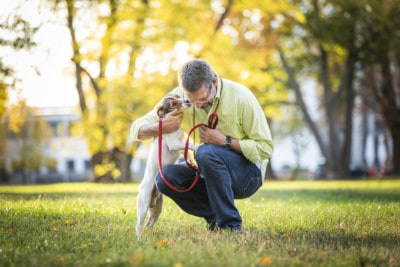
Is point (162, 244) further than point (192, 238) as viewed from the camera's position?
No

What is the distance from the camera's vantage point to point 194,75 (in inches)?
189

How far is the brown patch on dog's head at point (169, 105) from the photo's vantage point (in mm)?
5133

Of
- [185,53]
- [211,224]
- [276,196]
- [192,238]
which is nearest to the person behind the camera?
[192,238]

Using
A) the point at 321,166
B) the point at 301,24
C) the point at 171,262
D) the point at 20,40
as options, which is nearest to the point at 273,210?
the point at 171,262

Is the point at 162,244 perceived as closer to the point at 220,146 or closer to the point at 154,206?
the point at 154,206

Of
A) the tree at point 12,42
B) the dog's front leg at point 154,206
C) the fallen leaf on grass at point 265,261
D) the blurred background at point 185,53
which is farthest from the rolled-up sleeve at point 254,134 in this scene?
the blurred background at point 185,53

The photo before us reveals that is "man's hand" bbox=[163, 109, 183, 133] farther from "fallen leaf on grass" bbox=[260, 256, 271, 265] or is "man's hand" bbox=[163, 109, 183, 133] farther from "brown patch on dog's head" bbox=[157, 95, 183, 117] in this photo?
"fallen leaf on grass" bbox=[260, 256, 271, 265]

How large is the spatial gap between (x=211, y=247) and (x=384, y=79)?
2425 cm

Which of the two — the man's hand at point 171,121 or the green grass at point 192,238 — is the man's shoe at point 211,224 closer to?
the green grass at point 192,238

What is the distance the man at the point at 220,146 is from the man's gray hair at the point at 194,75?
0.01m

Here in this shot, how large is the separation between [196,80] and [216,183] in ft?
3.04

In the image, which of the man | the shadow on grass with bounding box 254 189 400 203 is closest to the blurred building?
the shadow on grass with bounding box 254 189 400 203

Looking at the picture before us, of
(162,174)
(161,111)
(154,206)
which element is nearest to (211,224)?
(154,206)

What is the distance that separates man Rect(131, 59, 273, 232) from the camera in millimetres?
5098
